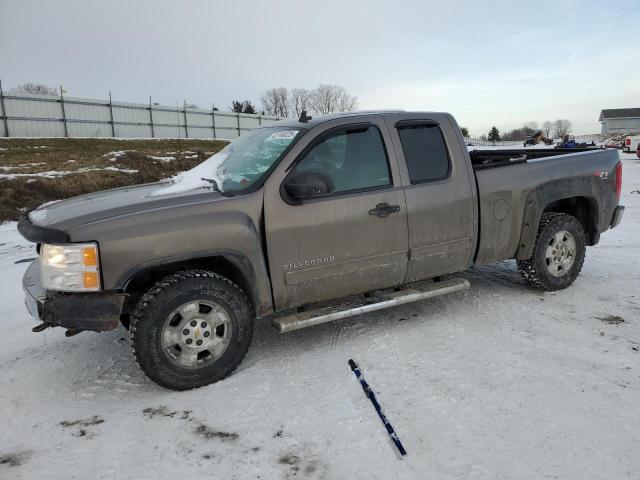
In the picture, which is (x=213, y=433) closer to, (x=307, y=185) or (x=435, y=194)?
(x=307, y=185)

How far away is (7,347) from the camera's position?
4.11 meters

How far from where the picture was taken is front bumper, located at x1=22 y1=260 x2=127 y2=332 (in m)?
3.09

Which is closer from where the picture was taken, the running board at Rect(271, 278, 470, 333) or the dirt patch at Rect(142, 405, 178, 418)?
the dirt patch at Rect(142, 405, 178, 418)

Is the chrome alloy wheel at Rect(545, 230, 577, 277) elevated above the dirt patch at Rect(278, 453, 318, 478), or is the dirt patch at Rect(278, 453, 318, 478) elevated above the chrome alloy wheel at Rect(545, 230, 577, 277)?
the chrome alloy wheel at Rect(545, 230, 577, 277)

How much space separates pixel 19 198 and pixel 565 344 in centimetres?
1229

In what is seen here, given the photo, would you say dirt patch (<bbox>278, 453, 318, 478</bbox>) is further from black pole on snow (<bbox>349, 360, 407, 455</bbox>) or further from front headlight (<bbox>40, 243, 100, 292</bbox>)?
front headlight (<bbox>40, 243, 100, 292</bbox>)

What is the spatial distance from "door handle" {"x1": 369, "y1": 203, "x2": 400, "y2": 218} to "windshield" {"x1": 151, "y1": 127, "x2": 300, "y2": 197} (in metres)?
0.87

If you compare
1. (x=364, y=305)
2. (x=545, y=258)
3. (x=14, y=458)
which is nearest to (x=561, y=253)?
(x=545, y=258)

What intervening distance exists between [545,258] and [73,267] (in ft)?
14.2

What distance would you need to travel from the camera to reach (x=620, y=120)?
315 feet

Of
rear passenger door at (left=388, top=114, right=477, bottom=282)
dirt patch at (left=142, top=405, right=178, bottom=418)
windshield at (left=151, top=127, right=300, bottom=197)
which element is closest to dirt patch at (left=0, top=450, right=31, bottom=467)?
dirt patch at (left=142, top=405, right=178, bottom=418)

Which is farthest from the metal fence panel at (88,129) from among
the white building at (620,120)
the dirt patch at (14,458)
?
the white building at (620,120)

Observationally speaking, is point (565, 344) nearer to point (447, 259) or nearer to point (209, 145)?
A: point (447, 259)

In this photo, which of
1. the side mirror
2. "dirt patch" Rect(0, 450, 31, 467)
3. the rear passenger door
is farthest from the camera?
the rear passenger door
